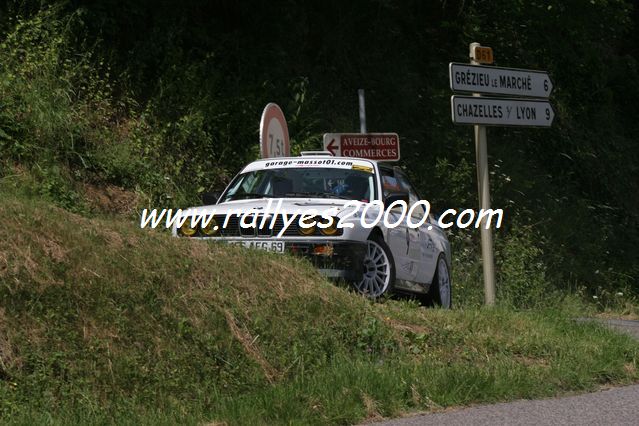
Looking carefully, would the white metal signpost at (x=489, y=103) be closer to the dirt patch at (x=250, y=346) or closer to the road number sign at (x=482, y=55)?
the road number sign at (x=482, y=55)

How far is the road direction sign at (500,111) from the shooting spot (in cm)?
1227

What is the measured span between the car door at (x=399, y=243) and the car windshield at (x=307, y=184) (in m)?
0.25

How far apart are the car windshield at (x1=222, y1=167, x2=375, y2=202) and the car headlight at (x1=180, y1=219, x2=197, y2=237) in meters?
1.20

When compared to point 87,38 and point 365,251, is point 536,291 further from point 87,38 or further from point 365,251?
point 87,38

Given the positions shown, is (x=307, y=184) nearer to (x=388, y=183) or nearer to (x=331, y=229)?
(x=388, y=183)

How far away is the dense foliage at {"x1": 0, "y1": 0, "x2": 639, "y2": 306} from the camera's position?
663 inches

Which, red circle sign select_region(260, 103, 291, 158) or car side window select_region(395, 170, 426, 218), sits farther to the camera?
red circle sign select_region(260, 103, 291, 158)

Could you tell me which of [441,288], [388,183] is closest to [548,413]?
[388,183]

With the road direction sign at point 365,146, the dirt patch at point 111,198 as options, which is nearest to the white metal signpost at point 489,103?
the road direction sign at point 365,146

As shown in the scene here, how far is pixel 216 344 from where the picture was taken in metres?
8.23

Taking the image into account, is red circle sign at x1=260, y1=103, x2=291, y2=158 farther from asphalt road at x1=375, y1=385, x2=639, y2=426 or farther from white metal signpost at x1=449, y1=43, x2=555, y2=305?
asphalt road at x1=375, y1=385, x2=639, y2=426

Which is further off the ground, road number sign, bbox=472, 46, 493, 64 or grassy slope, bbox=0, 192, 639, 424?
road number sign, bbox=472, 46, 493, 64

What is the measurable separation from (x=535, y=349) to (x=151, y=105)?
945 centimetres

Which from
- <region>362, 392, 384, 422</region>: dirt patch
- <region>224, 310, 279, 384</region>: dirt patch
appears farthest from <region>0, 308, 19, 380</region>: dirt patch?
<region>362, 392, 384, 422</region>: dirt patch
